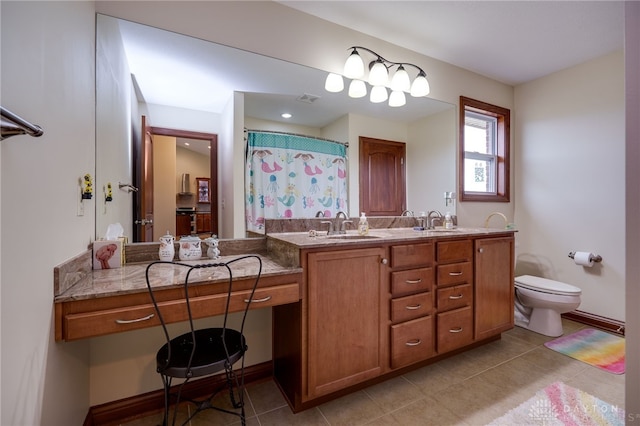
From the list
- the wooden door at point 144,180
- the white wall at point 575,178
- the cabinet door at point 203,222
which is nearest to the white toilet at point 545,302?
the white wall at point 575,178

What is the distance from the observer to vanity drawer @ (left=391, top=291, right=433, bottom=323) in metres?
1.65

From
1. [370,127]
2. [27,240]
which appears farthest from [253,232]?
[370,127]

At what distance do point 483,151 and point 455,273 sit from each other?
66.1 inches

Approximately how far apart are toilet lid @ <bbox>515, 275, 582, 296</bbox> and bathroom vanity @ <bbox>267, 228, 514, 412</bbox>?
24.2 inches

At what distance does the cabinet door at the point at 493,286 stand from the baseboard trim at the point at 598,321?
39.1 inches

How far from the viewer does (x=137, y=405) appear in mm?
1444

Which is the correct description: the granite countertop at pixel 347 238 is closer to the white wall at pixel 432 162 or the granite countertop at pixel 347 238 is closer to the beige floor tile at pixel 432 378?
the white wall at pixel 432 162

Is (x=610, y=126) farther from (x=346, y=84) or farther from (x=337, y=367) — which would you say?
(x=337, y=367)

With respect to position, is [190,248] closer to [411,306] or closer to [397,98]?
[411,306]

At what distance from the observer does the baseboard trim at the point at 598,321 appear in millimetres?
2355

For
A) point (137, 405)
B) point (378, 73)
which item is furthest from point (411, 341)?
point (378, 73)

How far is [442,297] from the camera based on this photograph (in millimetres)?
1841

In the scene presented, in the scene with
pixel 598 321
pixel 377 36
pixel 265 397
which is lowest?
pixel 265 397

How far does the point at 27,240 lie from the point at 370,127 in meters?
2.13
